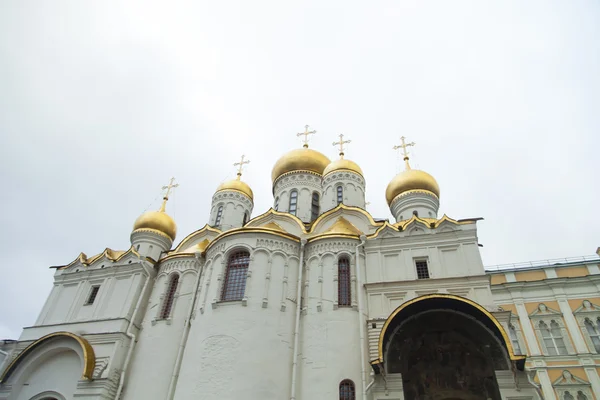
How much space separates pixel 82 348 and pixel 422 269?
13.7m

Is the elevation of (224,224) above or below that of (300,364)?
above

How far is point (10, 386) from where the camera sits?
16.1 m

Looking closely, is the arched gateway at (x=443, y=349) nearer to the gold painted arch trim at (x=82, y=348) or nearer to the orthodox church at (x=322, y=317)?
the orthodox church at (x=322, y=317)

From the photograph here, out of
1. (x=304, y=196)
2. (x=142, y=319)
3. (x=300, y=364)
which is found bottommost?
(x=300, y=364)

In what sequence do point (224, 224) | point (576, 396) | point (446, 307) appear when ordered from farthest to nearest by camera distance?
point (224, 224) → point (576, 396) → point (446, 307)

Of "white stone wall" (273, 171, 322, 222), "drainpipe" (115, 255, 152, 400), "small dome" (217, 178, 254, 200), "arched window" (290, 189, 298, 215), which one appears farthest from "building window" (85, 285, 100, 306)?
"arched window" (290, 189, 298, 215)

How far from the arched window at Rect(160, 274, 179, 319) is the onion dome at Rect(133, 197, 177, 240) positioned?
418cm

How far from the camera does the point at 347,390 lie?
12.8 metres

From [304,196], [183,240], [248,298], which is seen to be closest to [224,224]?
[183,240]

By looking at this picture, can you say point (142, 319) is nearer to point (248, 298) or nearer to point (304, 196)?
point (248, 298)

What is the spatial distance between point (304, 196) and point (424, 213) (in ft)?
21.9

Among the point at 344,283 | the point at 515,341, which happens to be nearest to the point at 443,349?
the point at 344,283

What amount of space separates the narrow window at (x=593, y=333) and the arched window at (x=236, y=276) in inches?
576

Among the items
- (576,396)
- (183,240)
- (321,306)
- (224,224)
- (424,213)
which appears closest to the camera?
(321,306)
